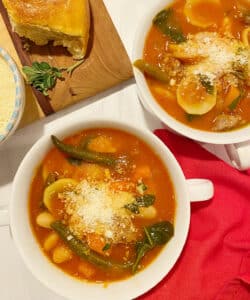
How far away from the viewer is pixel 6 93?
5.51 feet

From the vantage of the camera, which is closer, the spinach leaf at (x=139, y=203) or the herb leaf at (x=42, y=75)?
the spinach leaf at (x=139, y=203)

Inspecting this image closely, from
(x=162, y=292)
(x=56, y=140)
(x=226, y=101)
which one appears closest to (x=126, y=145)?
(x=56, y=140)

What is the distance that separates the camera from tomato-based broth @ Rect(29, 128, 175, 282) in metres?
1.58

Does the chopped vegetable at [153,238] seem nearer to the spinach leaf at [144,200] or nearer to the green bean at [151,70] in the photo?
the spinach leaf at [144,200]

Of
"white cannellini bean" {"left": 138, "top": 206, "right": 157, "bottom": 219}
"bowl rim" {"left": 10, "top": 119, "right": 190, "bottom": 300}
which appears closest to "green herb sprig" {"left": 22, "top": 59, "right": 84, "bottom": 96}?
"bowl rim" {"left": 10, "top": 119, "right": 190, "bottom": 300}

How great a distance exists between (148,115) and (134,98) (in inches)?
2.8

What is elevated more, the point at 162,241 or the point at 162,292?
the point at 162,241

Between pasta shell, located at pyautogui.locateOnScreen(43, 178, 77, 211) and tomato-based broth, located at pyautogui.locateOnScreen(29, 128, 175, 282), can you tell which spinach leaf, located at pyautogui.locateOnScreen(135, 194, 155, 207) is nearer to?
tomato-based broth, located at pyautogui.locateOnScreen(29, 128, 175, 282)

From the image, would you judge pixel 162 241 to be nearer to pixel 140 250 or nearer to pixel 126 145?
pixel 140 250

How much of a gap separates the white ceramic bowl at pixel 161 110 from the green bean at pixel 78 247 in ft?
1.37

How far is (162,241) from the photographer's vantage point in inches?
63.4

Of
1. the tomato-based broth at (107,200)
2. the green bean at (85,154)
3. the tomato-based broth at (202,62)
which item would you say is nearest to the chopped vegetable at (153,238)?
the tomato-based broth at (107,200)

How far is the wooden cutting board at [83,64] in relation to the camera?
1744mm

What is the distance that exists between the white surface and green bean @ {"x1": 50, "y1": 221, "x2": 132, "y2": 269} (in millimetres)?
263
